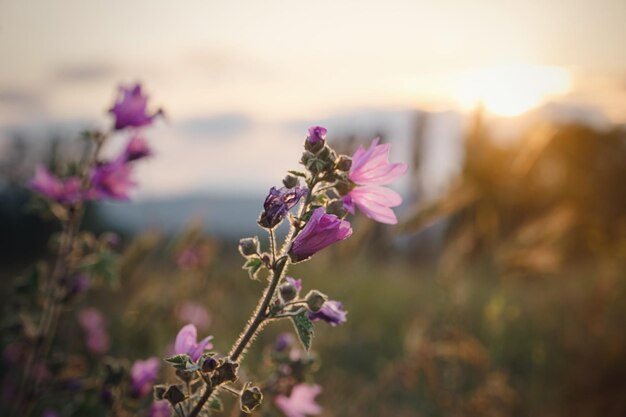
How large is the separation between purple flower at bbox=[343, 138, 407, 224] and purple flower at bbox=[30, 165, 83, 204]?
1.05m

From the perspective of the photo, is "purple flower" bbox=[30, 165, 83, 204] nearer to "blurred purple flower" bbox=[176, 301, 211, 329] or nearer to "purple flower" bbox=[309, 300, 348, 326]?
"purple flower" bbox=[309, 300, 348, 326]

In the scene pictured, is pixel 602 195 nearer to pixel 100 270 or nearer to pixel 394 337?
pixel 394 337

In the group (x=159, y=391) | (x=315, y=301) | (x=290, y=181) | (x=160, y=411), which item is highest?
(x=290, y=181)

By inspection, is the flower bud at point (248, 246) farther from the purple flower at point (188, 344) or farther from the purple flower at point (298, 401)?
the purple flower at point (298, 401)

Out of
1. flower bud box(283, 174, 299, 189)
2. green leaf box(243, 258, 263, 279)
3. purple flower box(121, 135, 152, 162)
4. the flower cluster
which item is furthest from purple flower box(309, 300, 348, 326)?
purple flower box(121, 135, 152, 162)

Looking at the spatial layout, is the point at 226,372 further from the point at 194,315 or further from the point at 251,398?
the point at 194,315

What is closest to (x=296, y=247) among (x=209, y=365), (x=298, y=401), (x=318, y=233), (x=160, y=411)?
(x=318, y=233)

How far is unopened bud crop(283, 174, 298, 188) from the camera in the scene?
4.21 ft

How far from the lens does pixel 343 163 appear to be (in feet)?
4.18

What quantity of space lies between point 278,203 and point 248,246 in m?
0.11

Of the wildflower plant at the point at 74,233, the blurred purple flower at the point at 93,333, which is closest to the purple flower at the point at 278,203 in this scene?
the wildflower plant at the point at 74,233

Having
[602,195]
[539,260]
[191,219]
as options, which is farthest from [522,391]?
[602,195]

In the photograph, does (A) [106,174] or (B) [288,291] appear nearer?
(B) [288,291]

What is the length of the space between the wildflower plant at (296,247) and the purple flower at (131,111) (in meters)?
0.98
